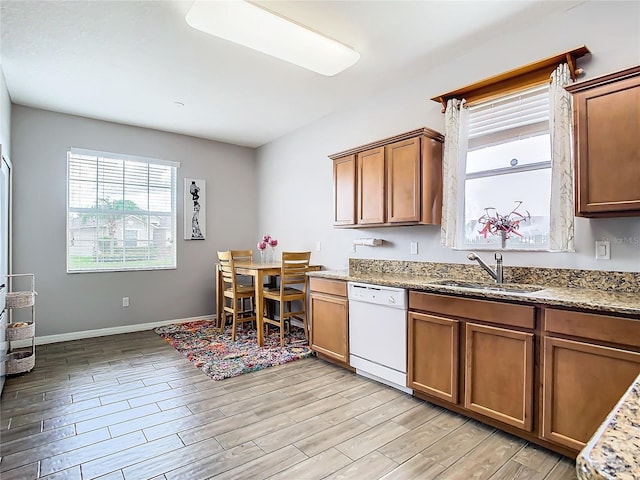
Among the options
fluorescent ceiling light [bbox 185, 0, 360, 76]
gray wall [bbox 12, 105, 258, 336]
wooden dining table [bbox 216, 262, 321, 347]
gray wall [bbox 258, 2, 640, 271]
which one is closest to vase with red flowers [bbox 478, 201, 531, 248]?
gray wall [bbox 258, 2, 640, 271]

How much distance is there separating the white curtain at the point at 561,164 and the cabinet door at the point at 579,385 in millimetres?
777

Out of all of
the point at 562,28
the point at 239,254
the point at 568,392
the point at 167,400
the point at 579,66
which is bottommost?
the point at 167,400

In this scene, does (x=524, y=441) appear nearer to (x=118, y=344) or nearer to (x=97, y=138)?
(x=118, y=344)

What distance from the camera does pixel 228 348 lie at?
4.00 m

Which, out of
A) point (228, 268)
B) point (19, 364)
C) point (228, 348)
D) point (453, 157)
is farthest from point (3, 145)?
point (453, 157)

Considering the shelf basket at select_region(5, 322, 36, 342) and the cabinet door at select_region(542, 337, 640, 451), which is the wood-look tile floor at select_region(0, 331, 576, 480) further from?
the shelf basket at select_region(5, 322, 36, 342)

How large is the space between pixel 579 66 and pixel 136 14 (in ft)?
9.94

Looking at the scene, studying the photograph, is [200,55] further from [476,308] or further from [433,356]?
[433,356]

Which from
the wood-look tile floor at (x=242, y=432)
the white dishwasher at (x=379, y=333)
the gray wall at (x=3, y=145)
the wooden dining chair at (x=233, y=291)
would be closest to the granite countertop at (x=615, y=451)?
the wood-look tile floor at (x=242, y=432)

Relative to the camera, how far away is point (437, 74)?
3.30 m

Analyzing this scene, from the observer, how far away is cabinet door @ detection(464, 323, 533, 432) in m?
2.11

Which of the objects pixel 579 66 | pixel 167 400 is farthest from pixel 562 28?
pixel 167 400

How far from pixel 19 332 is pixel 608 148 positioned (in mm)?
4790

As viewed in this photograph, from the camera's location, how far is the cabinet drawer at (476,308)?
2.12 metres
